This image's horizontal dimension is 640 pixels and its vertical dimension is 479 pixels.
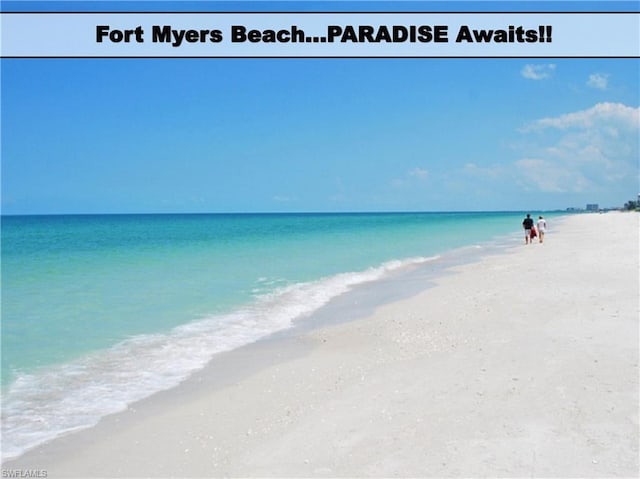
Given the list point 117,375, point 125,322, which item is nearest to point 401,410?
point 117,375

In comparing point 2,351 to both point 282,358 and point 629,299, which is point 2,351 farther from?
point 629,299

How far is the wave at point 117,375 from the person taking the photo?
6.23 metres

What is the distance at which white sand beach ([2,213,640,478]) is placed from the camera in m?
4.66

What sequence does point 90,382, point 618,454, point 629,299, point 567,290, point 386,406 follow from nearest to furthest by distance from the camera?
point 618,454 < point 386,406 < point 90,382 < point 629,299 < point 567,290

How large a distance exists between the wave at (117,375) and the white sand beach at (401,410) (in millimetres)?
335

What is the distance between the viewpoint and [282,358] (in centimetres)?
859

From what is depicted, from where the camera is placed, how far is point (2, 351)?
9375mm

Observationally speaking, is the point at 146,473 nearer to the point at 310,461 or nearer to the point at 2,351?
the point at 310,461

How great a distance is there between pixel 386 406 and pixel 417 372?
1.29m

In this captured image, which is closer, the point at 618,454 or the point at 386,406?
the point at 618,454

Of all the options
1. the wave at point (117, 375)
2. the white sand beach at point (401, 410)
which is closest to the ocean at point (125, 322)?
the wave at point (117, 375)

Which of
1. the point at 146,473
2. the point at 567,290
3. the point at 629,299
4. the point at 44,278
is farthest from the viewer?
the point at 44,278

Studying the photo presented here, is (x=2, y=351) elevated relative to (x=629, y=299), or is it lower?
lower

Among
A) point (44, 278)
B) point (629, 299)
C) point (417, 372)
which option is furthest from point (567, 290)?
point (44, 278)
